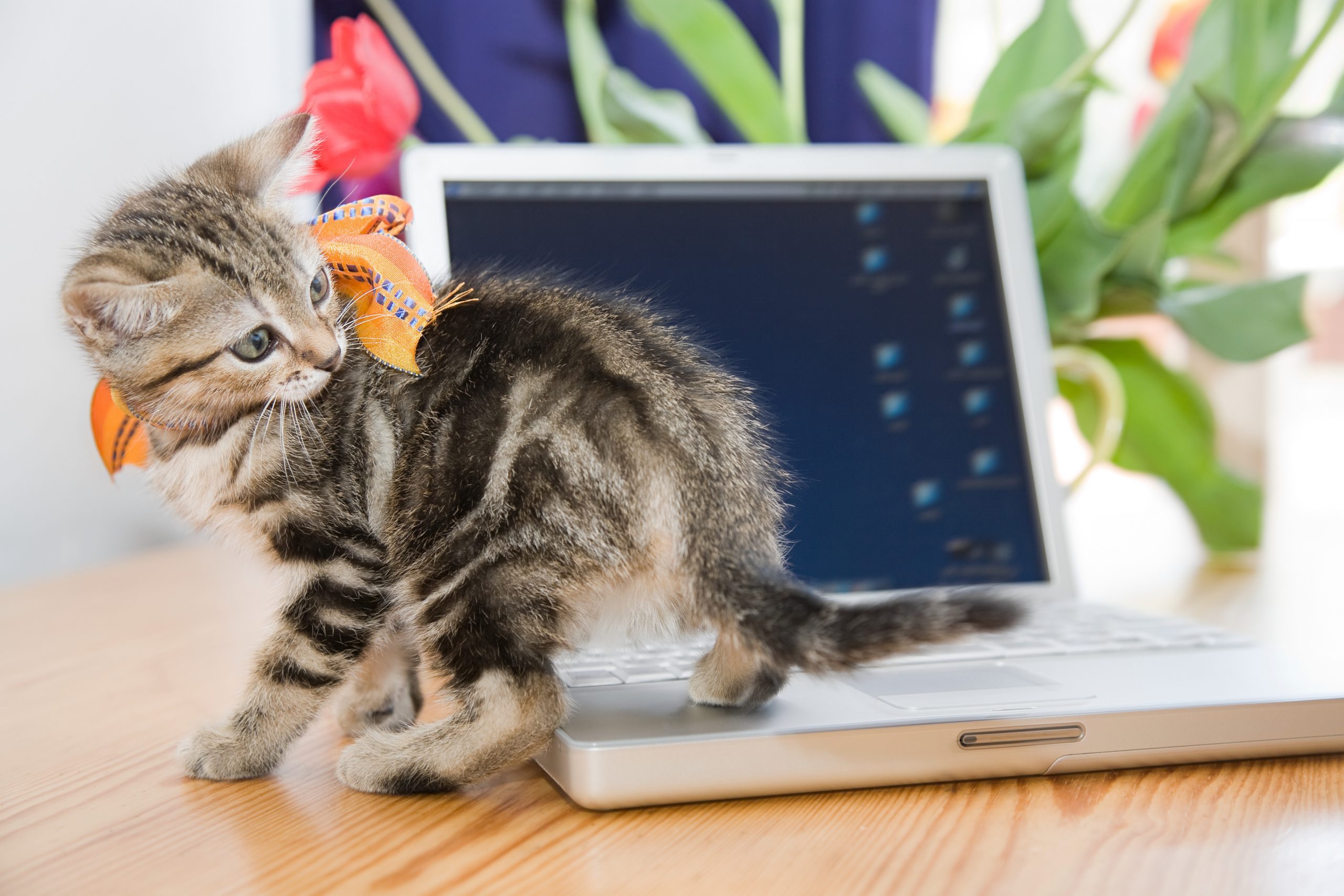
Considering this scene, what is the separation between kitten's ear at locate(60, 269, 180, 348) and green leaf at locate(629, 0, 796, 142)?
0.79m

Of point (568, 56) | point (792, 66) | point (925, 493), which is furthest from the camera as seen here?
point (568, 56)

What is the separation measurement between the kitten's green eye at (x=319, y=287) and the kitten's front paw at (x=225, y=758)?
0.28 metres

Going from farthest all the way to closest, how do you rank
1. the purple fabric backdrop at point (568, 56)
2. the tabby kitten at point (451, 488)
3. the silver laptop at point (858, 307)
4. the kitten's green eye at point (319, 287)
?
1. the purple fabric backdrop at point (568, 56)
2. the silver laptop at point (858, 307)
3. the kitten's green eye at point (319, 287)
4. the tabby kitten at point (451, 488)

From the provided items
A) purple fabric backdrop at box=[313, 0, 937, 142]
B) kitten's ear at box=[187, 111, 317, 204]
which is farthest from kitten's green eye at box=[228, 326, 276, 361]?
purple fabric backdrop at box=[313, 0, 937, 142]

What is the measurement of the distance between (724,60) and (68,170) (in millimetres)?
789

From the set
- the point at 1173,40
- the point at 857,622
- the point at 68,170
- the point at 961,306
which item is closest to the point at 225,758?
the point at 857,622

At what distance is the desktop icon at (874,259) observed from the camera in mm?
985

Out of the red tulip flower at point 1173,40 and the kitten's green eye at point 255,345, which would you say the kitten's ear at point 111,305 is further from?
the red tulip flower at point 1173,40

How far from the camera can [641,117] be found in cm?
116

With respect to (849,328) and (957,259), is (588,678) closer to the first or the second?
(849,328)

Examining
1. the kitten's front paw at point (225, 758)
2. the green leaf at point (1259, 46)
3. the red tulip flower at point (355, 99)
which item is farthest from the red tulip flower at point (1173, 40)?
the kitten's front paw at point (225, 758)

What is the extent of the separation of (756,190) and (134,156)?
839 millimetres

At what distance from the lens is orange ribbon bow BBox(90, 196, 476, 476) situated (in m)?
0.64

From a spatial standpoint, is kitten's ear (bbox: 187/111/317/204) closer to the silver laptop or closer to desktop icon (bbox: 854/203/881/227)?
the silver laptop
